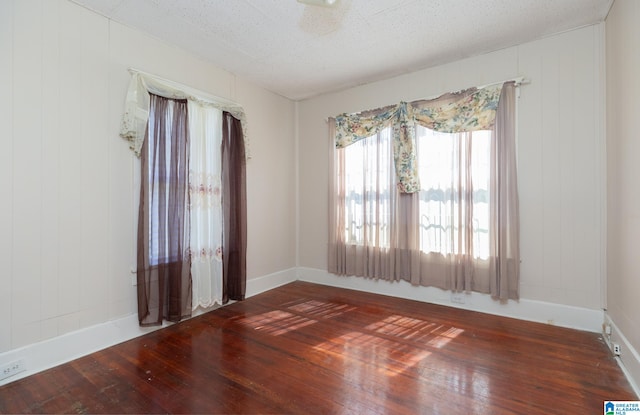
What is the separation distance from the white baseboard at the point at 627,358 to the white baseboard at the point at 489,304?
0.32 m

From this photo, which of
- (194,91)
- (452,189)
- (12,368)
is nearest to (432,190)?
(452,189)

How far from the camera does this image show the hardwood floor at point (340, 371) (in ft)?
5.75

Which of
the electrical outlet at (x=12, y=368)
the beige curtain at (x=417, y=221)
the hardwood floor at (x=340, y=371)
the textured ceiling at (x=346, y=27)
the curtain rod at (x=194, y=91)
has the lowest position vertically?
the hardwood floor at (x=340, y=371)

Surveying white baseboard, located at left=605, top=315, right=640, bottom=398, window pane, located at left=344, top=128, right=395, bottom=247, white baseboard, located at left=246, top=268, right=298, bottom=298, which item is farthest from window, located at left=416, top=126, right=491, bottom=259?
white baseboard, located at left=246, top=268, right=298, bottom=298

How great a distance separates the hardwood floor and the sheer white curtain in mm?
377

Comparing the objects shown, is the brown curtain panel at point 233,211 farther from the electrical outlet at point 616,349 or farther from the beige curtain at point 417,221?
the electrical outlet at point 616,349

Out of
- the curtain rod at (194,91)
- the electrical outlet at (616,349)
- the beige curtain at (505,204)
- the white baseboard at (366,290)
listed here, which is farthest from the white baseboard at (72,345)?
the electrical outlet at (616,349)

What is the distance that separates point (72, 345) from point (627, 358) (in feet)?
13.0

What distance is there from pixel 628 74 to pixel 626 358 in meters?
1.94

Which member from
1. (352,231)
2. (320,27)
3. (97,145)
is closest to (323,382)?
(352,231)

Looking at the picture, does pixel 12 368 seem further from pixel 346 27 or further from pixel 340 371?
pixel 346 27

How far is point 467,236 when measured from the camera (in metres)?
3.21

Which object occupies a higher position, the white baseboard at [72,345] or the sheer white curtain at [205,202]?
the sheer white curtain at [205,202]

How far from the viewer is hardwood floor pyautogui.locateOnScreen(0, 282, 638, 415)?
1752mm
